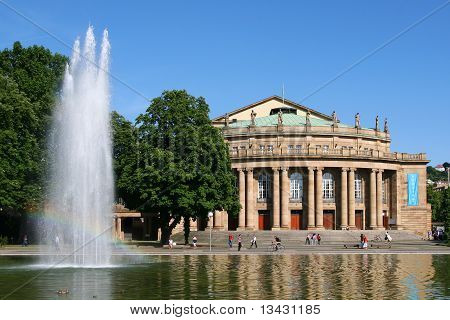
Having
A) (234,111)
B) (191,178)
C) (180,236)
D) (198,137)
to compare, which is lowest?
(180,236)

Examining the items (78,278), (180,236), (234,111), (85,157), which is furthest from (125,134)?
(234,111)

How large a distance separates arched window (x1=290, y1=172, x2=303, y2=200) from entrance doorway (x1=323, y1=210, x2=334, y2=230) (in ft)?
15.9

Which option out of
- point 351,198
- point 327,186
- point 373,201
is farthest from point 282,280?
point 373,201

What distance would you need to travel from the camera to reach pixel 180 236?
3622 inches

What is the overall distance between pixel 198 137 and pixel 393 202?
5038cm

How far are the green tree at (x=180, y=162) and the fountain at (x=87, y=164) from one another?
66.2 ft

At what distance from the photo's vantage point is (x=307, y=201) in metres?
97.5

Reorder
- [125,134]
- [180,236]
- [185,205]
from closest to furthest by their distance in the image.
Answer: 1. [185,205]
2. [125,134]
3. [180,236]

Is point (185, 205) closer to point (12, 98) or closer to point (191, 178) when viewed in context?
point (191, 178)

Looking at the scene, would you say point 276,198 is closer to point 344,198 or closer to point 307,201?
point 307,201

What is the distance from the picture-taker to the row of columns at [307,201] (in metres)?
96.6

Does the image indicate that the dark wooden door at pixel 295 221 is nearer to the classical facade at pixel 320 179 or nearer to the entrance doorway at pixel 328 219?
the classical facade at pixel 320 179

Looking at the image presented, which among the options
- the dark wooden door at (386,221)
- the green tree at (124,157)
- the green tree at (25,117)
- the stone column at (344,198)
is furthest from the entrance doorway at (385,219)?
the green tree at (25,117)
